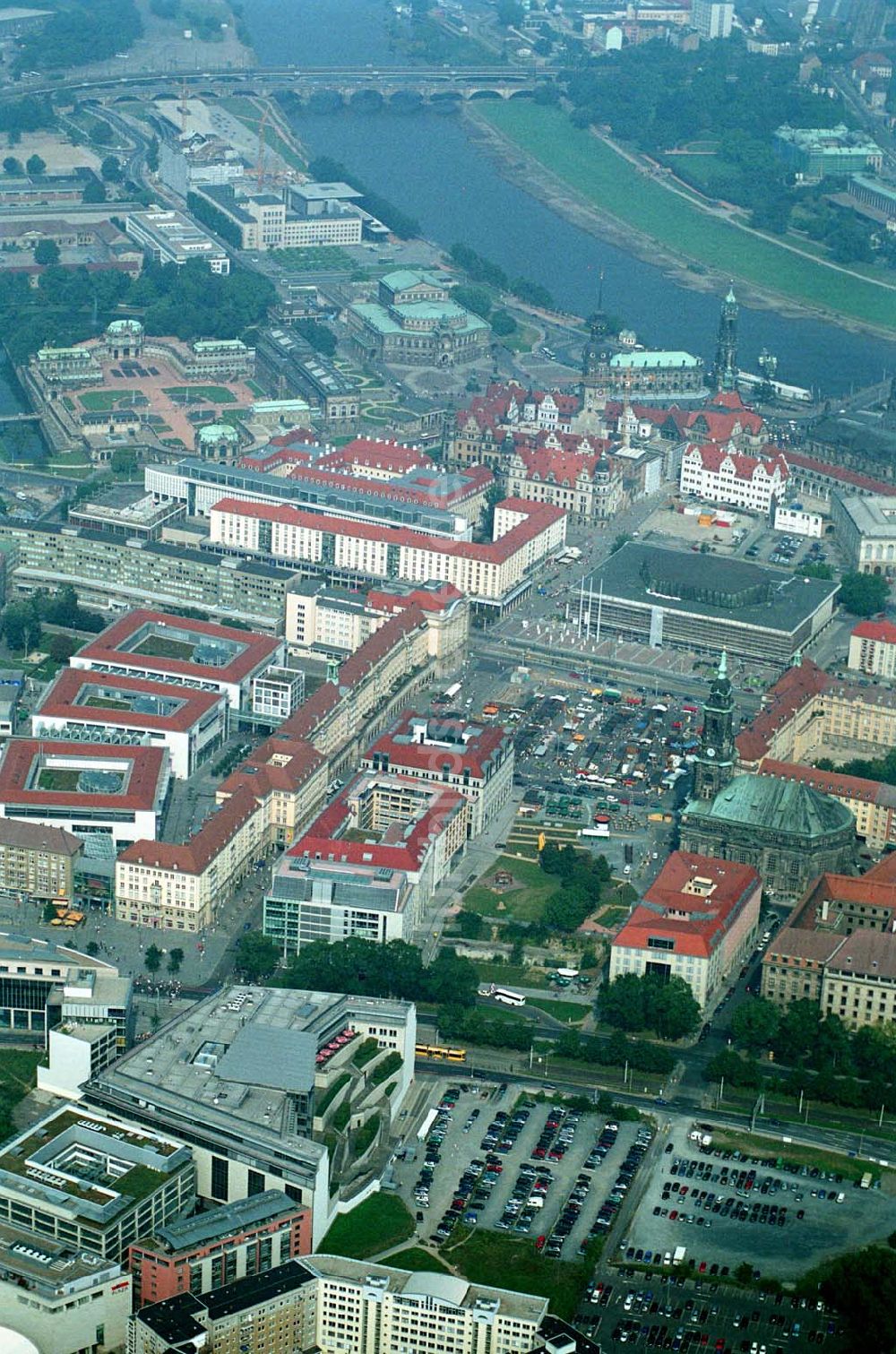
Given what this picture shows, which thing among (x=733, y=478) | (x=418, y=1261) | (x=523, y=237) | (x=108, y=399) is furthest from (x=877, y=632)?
(x=523, y=237)

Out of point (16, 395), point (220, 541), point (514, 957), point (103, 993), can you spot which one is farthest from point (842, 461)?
point (103, 993)

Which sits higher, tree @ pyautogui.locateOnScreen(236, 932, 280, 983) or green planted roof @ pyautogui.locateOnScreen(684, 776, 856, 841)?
green planted roof @ pyautogui.locateOnScreen(684, 776, 856, 841)

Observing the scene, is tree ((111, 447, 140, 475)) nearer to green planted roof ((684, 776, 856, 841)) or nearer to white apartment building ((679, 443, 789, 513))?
white apartment building ((679, 443, 789, 513))

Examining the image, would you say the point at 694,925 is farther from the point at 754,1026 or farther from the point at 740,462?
the point at 740,462

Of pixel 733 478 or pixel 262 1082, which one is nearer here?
pixel 262 1082

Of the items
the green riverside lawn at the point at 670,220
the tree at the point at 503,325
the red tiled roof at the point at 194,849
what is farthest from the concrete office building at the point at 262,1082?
the green riverside lawn at the point at 670,220

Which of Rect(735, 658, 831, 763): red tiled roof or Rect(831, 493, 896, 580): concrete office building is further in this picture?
Rect(831, 493, 896, 580): concrete office building

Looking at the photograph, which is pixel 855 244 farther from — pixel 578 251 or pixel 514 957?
pixel 514 957

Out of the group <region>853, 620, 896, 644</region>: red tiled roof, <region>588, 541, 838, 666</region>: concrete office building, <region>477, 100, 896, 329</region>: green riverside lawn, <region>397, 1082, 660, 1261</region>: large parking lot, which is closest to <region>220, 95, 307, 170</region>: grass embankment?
<region>477, 100, 896, 329</region>: green riverside lawn
